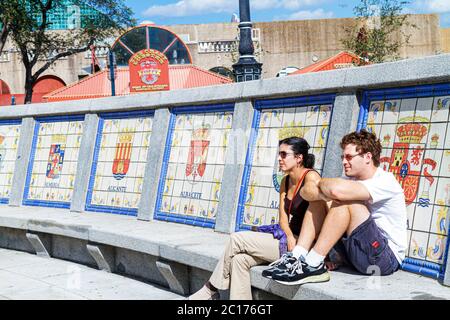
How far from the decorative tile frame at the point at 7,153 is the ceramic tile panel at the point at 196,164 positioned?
352cm

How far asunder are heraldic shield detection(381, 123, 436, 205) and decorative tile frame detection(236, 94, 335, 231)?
0.92 m

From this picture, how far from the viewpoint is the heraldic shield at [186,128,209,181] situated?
809 centimetres

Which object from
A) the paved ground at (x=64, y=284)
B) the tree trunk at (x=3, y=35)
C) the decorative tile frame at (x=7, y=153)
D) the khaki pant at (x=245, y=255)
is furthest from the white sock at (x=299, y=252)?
the tree trunk at (x=3, y=35)

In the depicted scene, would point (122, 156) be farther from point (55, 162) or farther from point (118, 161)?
point (55, 162)

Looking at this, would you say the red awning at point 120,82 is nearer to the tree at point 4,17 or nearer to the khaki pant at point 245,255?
the tree at point 4,17

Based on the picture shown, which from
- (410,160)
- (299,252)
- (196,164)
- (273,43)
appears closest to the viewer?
(299,252)

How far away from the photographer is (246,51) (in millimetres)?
13898

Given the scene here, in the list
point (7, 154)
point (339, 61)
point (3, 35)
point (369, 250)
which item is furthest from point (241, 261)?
point (3, 35)

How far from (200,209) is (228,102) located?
46.0 inches

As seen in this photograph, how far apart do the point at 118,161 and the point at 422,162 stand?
4.82 m

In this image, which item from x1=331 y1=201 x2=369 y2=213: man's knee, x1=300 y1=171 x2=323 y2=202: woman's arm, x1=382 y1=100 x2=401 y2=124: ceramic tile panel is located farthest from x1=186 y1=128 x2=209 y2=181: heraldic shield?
x1=331 y1=201 x2=369 y2=213: man's knee

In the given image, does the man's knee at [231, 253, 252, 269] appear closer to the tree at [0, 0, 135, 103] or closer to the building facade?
the tree at [0, 0, 135, 103]
